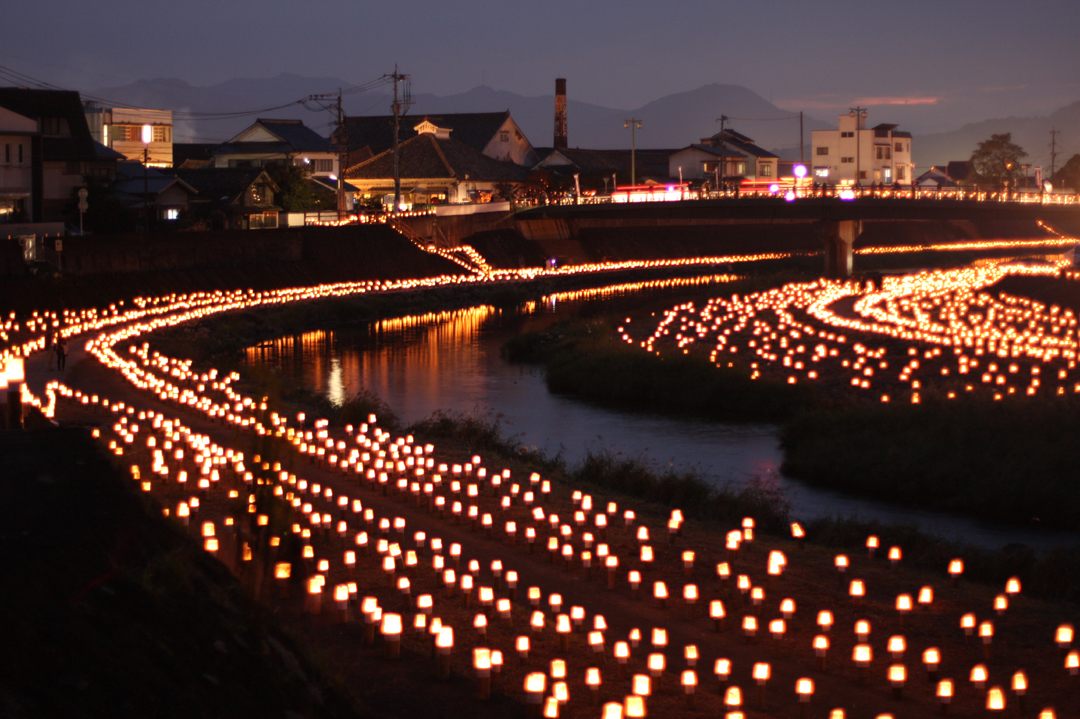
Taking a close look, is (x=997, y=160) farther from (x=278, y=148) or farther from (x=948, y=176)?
(x=278, y=148)

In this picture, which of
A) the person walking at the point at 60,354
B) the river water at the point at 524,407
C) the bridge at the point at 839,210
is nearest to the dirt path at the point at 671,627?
the river water at the point at 524,407

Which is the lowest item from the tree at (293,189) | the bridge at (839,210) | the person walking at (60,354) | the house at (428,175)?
the person walking at (60,354)

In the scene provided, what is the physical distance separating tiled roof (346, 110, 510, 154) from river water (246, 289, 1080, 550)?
136 ft

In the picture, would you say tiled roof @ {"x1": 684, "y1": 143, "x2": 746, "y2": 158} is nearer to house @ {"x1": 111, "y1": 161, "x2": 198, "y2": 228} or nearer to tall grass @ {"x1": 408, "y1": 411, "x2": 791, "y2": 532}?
house @ {"x1": 111, "y1": 161, "x2": 198, "y2": 228}

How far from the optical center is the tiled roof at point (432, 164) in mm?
79312

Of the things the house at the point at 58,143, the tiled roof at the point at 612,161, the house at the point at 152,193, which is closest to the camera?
the house at the point at 58,143

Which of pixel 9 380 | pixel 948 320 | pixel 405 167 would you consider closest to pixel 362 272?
pixel 405 167

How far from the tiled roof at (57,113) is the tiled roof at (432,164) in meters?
27.3

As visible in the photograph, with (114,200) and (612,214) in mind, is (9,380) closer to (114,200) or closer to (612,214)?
(114,200)

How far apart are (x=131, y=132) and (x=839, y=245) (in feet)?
177

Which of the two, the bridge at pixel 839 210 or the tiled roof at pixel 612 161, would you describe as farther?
the tiled roof at pixel 612 161

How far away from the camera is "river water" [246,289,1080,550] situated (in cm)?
1900

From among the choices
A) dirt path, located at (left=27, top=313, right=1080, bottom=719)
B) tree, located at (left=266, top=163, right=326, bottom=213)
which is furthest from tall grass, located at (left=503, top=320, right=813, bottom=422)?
tree, located at (left=266, top=163, right=326, bottom=213)

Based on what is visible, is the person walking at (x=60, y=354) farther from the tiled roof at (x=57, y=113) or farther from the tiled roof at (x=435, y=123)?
the tiled roof at (x=435, y=123)
